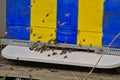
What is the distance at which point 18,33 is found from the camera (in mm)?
4027

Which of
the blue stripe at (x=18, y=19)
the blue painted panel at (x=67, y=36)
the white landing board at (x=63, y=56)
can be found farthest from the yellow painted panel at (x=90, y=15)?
the blue stripe at (x=18, y=19)

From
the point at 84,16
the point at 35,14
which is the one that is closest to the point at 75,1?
the point at 84,16

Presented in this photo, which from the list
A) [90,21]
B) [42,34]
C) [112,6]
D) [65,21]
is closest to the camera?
[112,6]

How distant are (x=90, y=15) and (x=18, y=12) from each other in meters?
0.82

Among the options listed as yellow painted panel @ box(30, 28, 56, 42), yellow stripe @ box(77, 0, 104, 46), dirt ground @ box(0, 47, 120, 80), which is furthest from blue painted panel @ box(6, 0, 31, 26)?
yellow stripe @ box(77, 0, 104, 46)

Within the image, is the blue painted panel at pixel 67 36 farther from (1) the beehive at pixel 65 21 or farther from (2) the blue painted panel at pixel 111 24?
(2) the blue painted panel at pixel 111 24

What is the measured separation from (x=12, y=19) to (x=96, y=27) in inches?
38.0

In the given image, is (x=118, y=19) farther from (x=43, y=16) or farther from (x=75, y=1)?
(x=43, y=16)

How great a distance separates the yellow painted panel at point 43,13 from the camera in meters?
3.86

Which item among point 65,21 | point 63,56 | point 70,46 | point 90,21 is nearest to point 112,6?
point 90,21

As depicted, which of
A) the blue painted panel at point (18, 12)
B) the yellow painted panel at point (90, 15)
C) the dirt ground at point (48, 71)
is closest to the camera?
the dirt ground at point (48, 71)

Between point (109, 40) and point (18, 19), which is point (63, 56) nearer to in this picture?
point (109, 40)

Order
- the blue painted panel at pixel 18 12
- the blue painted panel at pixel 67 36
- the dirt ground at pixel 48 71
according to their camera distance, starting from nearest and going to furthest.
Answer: the dirt ground at pixel 48 71
the blue painted panel at pixel 67 36
the blue painted panel at pixel 18 12

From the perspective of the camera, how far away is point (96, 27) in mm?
3727
